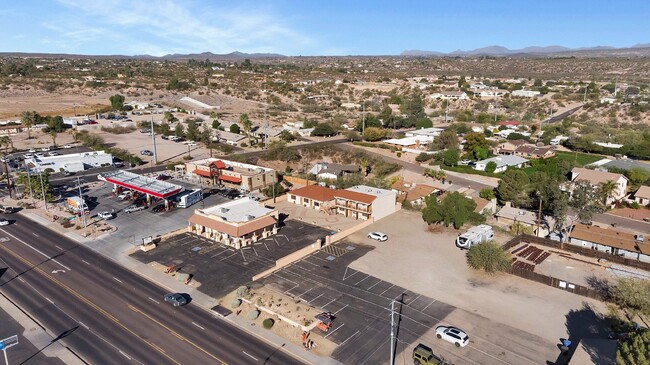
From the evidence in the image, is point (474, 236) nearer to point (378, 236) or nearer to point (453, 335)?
point (378, 236)

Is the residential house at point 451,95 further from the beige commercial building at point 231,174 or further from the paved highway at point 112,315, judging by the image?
the paved highway at point 112,315

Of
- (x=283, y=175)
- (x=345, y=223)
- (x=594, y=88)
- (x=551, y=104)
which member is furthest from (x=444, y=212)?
(x=594, y=88)

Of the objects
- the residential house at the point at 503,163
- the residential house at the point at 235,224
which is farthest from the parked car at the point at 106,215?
the residential house at the point at 503,163

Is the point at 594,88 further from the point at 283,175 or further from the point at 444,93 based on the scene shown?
the point at 283,175

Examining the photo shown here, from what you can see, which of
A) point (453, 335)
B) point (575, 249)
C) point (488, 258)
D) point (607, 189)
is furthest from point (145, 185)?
point (607, 189)

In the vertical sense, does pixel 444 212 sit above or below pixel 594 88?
below

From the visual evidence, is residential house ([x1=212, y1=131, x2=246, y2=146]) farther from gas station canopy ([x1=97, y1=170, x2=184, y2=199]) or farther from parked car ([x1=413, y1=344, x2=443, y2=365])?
parked car ([x1=413, y1=344, x2=443, y2=365])
